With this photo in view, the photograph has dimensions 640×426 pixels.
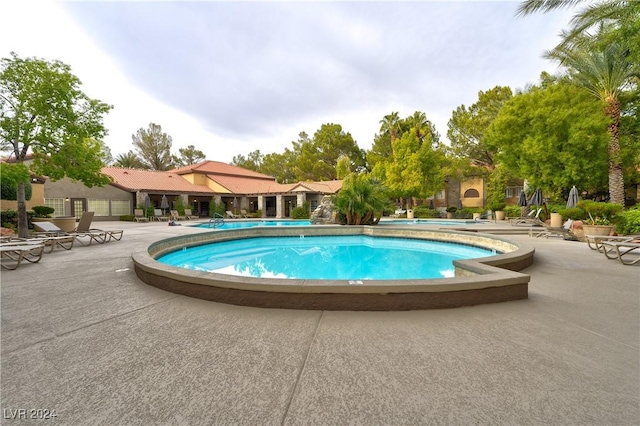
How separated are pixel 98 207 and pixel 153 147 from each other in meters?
25.3

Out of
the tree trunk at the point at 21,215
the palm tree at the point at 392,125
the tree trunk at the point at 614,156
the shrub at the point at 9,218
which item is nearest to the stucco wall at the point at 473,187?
the palm tree at the point at 392,125

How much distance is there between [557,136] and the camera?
17406 mm

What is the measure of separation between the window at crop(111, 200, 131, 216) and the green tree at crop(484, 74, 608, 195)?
32.8 metres

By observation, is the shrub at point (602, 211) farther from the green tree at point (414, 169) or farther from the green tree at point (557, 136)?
the green tree at point (414, 169)

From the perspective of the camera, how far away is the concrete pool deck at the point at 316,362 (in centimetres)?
186

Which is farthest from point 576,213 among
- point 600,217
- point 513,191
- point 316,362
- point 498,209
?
point 513,191

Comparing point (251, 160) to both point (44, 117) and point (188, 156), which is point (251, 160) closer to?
point (188, 156)

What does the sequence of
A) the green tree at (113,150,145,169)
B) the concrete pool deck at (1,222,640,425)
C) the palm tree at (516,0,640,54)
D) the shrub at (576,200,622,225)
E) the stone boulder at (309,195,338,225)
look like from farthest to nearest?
the green tree at (113,150,145,169), the stone boulder at (309,195,338,225), the shrub at (576,200,622,225), the palm tree at (516,0,640,54), the concrete pool deck at (1,222,640,425)

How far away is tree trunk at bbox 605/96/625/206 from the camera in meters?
15.8

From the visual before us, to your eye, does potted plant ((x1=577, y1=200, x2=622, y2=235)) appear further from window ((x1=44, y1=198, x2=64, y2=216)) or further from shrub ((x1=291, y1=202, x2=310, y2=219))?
window ((x1=44, y1=198, x2=64, y2=216))

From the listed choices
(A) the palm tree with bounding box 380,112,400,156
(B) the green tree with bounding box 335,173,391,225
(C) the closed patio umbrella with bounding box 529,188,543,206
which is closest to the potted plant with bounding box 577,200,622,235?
(C) the closed patio umbrella with bounding box 529,188,543,206

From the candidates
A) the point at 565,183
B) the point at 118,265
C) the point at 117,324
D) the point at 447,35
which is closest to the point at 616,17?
the point at 447,35

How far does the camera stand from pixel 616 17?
11203mm

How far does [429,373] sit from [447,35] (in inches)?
594
